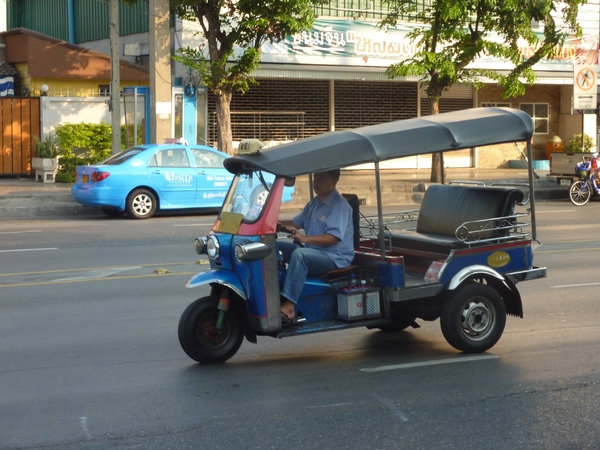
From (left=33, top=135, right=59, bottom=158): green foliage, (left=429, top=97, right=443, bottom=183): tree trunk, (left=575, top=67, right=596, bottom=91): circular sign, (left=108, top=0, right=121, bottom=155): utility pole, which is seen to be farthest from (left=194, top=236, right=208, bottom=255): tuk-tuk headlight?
(left=575, top=67, right=596, bottom=91): circular sign

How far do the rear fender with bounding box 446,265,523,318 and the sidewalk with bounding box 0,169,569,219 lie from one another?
7.28 m

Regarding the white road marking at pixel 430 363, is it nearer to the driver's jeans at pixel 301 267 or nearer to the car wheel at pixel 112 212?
the driver's jeans at pixel 301 267

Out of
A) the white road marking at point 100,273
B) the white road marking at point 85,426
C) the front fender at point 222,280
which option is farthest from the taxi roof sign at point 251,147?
the white road marking at point 100,273

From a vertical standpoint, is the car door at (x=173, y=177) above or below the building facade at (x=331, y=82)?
below

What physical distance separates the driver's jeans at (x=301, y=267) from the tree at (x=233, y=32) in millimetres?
15381

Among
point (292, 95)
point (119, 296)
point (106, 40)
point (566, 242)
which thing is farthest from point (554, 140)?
point (119, 296)

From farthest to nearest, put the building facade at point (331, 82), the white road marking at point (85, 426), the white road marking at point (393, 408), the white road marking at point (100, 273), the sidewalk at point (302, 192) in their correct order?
the building facade at point (331, 82) < the sidewalk at point (302, 192) < the white road marking at point (100, 273) < the white road marking at point (393, 408) < the white road marking at point (85, 426)

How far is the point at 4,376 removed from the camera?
6.58m

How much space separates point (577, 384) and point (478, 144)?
2009 mm

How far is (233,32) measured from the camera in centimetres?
2200

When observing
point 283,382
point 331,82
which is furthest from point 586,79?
point 283,382

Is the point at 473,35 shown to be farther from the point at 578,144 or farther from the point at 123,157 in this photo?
the point at 123,157

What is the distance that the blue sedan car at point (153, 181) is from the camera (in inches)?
706

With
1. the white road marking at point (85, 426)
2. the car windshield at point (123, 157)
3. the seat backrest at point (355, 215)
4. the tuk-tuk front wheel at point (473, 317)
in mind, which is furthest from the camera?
the car windshield at point (123, 157)
